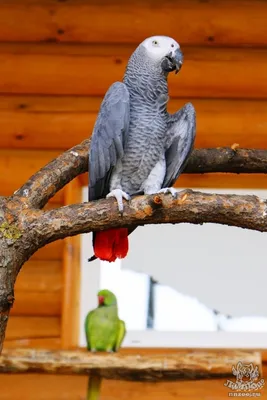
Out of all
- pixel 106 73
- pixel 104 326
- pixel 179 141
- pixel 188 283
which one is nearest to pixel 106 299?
pixel 104 326

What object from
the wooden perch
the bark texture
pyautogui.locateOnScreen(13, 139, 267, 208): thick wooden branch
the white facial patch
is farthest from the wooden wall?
the bark texture

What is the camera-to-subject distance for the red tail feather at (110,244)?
1.76 metres

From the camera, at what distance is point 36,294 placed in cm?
280

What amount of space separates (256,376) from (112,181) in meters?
1.00

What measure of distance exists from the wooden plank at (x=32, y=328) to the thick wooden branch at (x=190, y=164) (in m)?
1.06

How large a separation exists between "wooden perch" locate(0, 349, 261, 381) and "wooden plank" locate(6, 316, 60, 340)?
36 cm

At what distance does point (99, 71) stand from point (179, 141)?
100cm

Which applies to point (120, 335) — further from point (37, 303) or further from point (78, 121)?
point (78, 121)

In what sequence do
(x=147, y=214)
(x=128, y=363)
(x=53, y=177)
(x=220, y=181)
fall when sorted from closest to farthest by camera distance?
(x=147, y=214) < (x=53, y=177) < (x=128, y=363) < (x=220, y=181)

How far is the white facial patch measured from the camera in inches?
76.5

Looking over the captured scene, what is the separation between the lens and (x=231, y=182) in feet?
9.47

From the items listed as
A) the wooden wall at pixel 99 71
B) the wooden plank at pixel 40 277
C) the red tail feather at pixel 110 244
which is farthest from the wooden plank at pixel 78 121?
the red tail feather at pixel 110 244

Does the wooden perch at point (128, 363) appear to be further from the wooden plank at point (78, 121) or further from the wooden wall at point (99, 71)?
the wooden plank at point (78, 121)

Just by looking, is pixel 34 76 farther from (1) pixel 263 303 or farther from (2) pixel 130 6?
(1) pixel 263 303
